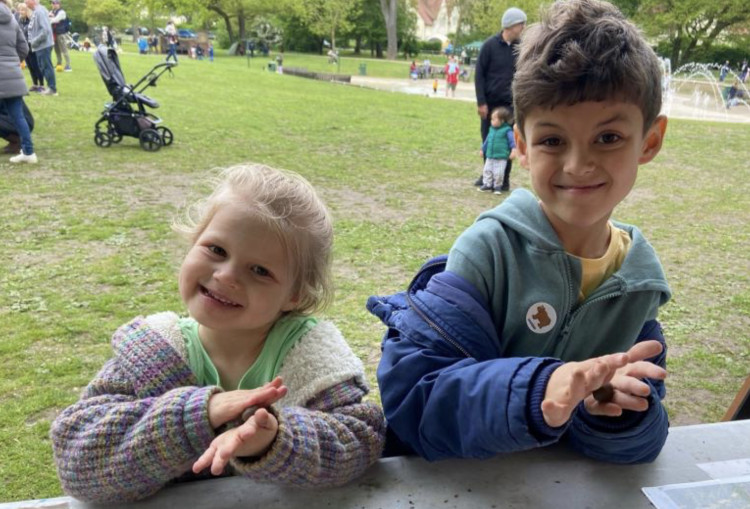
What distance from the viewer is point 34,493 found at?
2297 millimetres

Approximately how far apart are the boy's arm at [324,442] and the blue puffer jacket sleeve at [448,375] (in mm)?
69

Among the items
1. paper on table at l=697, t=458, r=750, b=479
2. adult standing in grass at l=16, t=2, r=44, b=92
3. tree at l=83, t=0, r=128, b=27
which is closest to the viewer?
paper on table at l=697, t=458, r=750, b=479

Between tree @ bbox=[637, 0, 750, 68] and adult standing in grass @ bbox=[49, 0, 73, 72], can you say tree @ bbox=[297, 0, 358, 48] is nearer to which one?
tree @ bbox=[637, 0, 750, 68]

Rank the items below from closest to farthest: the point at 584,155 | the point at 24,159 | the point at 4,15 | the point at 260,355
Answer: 1. the point at 584,155
2. the point at 260,355
3. the point at 4,15
4. the point at 24,159

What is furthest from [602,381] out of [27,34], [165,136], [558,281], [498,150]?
[27,34]

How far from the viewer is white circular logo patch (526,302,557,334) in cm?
143

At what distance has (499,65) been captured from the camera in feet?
23.1

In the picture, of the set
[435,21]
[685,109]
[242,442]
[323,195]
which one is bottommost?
[685,109]

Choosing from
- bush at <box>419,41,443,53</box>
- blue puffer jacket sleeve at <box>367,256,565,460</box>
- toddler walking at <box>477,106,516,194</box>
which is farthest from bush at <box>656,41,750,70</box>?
blue puffer jacket sleeve at <box>367,256,565,460</box>

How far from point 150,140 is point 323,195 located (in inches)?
124

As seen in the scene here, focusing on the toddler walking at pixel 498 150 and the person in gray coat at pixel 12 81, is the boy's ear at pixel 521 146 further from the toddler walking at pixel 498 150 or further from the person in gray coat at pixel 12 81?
the person in gray coat at pixel 12 81

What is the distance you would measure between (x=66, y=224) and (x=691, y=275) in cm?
510

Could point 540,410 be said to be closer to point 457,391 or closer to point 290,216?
point 457,391

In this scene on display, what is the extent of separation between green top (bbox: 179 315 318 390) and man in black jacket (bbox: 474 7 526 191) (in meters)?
5.84
